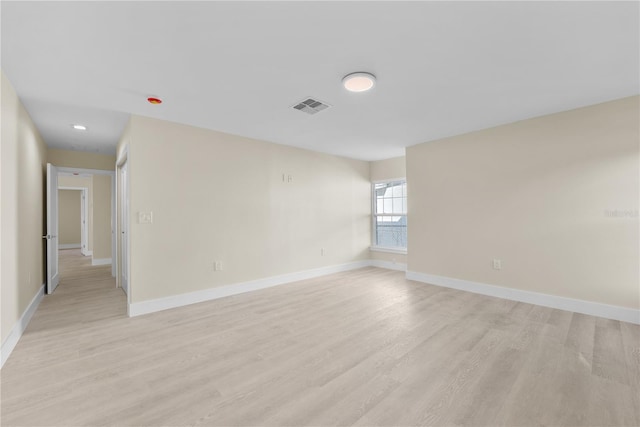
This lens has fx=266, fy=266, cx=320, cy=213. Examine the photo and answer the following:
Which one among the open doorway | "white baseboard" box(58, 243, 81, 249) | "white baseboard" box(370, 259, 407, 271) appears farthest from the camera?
"white baseboard" box(58, 243, 81, 249)

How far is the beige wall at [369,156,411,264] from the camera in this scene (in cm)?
573

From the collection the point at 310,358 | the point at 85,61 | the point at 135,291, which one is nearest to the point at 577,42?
the point at 310,358

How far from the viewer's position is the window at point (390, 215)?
5.87 m

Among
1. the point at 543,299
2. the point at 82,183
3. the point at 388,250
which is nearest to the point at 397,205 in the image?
the point at 388,250

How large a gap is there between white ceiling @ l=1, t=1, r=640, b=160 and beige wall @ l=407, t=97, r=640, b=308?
0.36 m

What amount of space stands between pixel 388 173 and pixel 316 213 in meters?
1.99

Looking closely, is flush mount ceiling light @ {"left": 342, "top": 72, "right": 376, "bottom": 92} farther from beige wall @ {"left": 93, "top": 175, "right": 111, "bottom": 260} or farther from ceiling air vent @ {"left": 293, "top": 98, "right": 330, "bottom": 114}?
beige wall @ {"left": 93, "top": 175, "right": 111, "bottom": 260}

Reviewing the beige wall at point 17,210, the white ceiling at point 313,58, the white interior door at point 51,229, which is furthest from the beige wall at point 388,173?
the white interior door at point 51,229

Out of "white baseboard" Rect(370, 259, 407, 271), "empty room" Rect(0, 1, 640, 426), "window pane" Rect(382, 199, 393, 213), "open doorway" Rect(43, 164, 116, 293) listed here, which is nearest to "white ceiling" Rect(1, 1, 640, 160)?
"empty room" Rect(0, 1, 640, 426)

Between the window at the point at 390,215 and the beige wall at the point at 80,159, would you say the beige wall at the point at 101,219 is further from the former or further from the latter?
the window at the point at 390,215

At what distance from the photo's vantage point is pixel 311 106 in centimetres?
305

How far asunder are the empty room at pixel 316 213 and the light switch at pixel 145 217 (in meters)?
0.01

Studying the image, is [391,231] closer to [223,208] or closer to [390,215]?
[390,215]

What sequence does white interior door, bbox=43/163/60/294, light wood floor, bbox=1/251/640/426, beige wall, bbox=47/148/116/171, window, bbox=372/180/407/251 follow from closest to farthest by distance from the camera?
light wood floor, bbox=1/251/640/426, white interior door, bbox=43/163/60/294, beige wall, bbox=47/148/116/171, window, bbox=372/180/407/251
